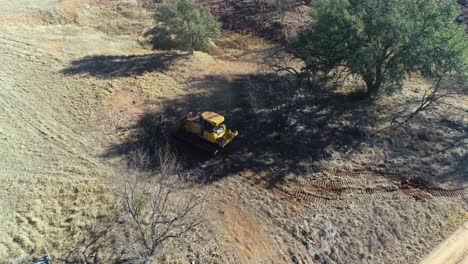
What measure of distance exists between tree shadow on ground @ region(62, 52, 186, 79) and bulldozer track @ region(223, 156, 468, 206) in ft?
39.1

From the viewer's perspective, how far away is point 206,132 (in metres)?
21.4

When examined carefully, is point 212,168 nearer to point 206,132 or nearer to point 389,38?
point 206,132

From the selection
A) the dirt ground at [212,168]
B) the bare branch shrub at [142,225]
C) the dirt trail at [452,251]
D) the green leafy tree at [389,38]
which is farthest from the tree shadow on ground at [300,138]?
the dirt trail at [452,251]

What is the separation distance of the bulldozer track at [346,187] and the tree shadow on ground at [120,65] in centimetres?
1191

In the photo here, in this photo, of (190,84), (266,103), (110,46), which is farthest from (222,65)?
(110,46)

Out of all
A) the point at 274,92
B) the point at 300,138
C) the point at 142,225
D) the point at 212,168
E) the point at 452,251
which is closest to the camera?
the point at 142,225

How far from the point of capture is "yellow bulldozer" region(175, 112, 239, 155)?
2131 centimetres

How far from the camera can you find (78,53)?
31562mm

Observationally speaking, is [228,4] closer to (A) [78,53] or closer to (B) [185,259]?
(A) [78,53]

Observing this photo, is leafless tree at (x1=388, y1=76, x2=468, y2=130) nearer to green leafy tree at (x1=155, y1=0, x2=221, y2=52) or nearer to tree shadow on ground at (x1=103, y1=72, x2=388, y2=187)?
tree shadow on ground at (x1=103, y1=72, x2=388, y2=187)

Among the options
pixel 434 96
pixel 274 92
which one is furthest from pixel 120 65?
pixel 434 96

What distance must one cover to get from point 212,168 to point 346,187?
7235 millimetres

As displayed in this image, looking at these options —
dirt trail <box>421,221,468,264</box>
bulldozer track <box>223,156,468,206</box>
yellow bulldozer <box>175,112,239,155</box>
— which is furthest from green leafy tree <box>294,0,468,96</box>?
dirt trail <box>421,221,468,264</box>

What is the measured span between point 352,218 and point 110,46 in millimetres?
25043
